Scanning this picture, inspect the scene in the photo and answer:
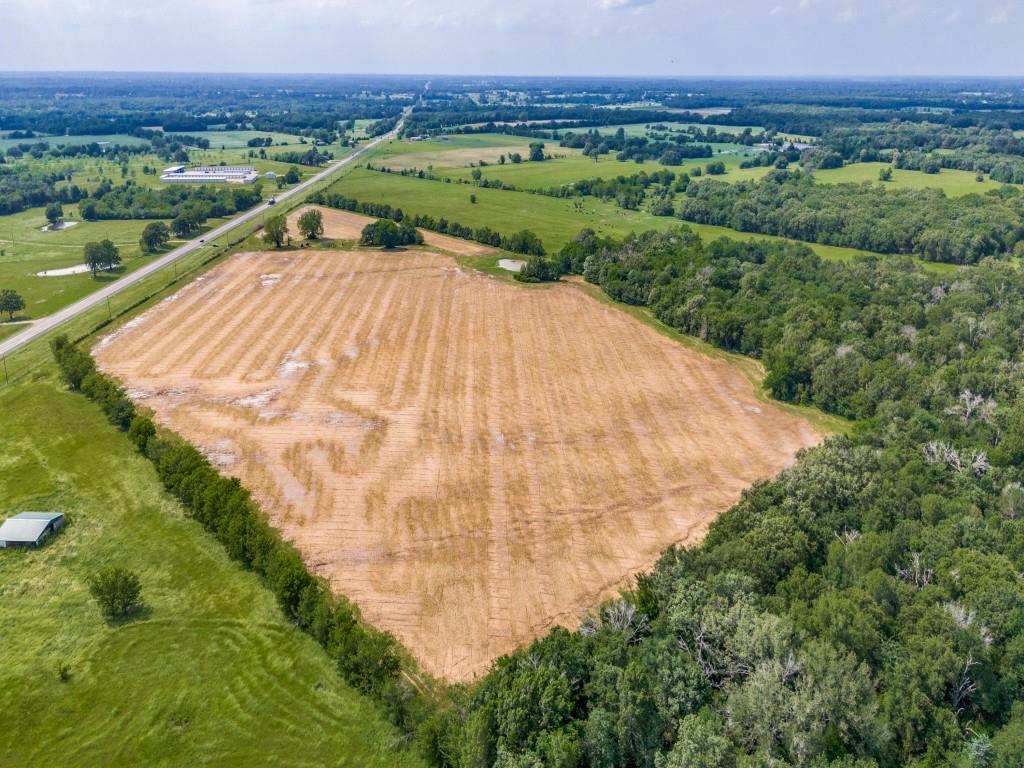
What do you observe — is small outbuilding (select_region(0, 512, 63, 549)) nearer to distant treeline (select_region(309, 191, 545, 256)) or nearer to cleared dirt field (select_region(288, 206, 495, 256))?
cleared dirt field (select_region(288, 206, 495, 256))

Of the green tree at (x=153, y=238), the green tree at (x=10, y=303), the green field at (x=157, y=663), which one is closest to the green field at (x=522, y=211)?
the green tree at (x=153, y=238)

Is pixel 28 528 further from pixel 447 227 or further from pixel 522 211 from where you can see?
pixel 522 211

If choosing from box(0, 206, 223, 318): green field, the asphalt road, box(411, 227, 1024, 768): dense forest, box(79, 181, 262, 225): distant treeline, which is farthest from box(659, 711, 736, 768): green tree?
box(79, 181, 262, 225): distant treeline

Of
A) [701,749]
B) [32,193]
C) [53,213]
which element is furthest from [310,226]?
[701,749]

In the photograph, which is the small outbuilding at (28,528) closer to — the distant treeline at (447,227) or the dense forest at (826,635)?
the dense forest at (826,635)

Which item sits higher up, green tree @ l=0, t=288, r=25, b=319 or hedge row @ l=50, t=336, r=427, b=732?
green tree @ l=0, t=288, r=25, b=319

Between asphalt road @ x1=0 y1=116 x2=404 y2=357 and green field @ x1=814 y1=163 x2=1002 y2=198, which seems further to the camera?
green field @ x1=814 y1=163 x2=1002 y2=198

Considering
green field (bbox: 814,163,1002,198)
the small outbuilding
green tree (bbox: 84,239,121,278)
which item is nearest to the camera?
the small outbuilding
